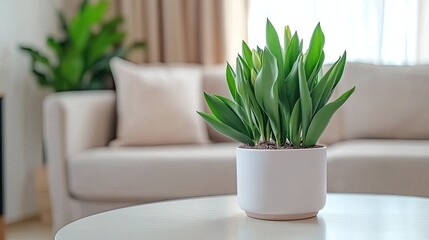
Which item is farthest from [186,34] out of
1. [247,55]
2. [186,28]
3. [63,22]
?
Answer: [247,55]

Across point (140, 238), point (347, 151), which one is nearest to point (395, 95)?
point (347, 151)

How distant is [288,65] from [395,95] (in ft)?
5.39

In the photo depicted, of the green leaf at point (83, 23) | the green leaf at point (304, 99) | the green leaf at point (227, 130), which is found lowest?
the green leaf at point (227, 130)

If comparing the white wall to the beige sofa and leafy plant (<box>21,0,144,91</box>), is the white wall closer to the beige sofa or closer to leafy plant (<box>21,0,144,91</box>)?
leafy plant (<box>21,0,144,91</box>)

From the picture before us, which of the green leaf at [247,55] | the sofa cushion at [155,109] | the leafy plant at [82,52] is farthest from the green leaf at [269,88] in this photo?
the leafy plant at [82,52]

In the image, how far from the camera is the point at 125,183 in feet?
8.86

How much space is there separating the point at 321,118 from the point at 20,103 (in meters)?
2.67

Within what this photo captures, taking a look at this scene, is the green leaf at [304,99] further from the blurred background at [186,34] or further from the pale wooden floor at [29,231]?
the blurred background at [186,34]

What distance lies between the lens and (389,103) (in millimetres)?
2945

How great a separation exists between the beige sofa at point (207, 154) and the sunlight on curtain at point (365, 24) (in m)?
0.59

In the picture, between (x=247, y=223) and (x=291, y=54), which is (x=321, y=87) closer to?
(x=291, y=54)

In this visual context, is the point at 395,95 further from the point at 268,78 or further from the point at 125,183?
the point at 268,78

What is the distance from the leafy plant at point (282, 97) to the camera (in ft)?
4.49

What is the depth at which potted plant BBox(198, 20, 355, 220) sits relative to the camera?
54.0 inches
